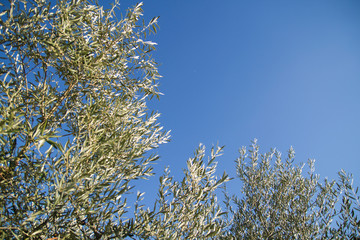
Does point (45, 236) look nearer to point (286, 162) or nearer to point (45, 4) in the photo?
point (45, 4)

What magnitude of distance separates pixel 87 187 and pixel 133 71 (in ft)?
9.13

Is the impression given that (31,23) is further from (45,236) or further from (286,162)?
(286,162)

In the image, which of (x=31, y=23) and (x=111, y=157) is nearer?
(x=111, y=157)

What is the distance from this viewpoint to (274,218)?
23.4 feet

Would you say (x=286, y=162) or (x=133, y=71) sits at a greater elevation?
(x=133, y=71)

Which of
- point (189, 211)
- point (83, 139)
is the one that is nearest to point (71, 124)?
point (83, 139)

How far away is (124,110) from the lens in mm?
3828

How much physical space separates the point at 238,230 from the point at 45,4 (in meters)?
7.42

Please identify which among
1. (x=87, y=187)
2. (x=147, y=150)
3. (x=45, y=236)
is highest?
(x=147, y=150)

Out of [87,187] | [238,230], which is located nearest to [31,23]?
[87,187]

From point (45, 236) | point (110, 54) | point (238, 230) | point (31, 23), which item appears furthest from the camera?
point (238, 230)

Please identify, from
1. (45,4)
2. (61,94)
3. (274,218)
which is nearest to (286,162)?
(274,218)

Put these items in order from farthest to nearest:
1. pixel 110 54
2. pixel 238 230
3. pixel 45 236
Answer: pixel 238 230 < pixel 110 54 < pixel 45 236

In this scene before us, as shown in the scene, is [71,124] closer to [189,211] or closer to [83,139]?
[83,139]
